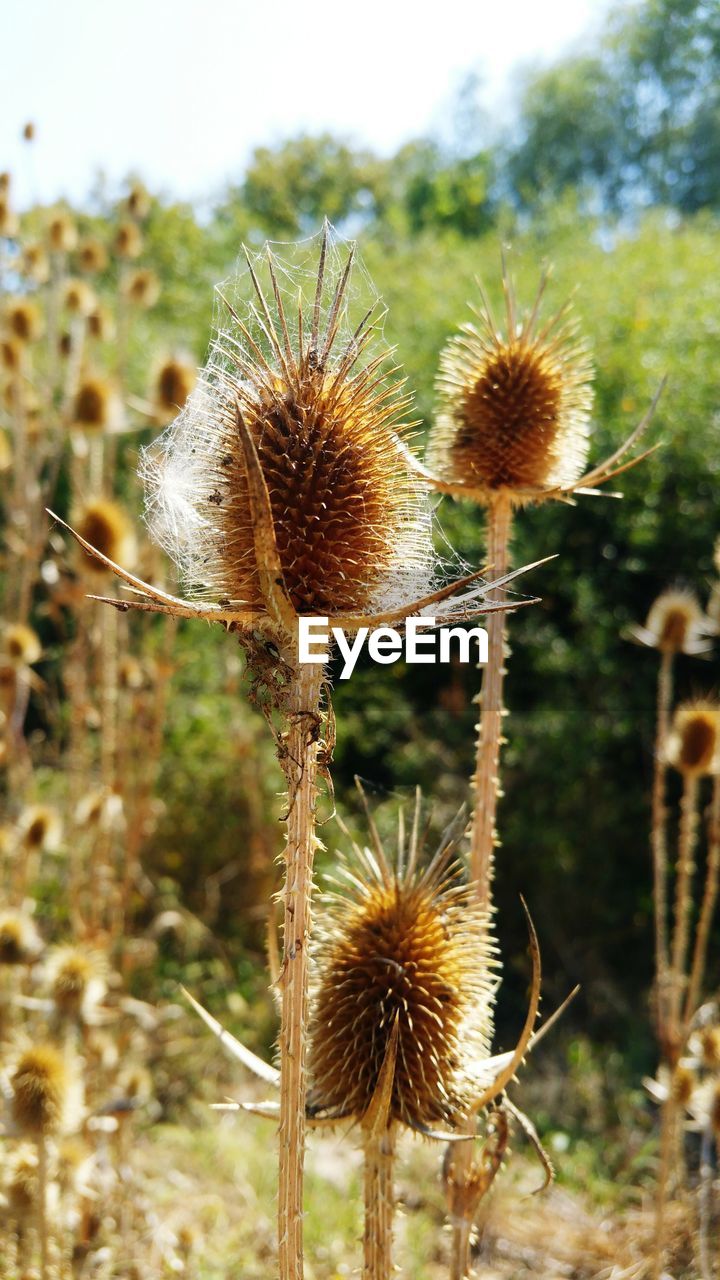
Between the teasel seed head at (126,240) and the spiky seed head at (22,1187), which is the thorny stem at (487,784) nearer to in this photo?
the spiky seed head at (22,1187)

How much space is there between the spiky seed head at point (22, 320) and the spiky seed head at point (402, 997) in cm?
314

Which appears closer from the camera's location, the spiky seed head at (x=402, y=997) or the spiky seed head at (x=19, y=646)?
the spiky seed head at (x=402, y=997)

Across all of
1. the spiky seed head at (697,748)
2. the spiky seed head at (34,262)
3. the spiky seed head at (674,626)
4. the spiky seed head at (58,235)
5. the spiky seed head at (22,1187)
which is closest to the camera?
the spiky seed head at (22,1187)

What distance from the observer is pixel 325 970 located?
163 centimetres

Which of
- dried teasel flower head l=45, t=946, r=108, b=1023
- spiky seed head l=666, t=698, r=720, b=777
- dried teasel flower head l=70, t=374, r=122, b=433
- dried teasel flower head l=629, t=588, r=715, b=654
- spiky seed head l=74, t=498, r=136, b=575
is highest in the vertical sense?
dried teasel flower head l=70, t=374, r=122, b=433

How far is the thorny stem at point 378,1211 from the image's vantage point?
1.44m

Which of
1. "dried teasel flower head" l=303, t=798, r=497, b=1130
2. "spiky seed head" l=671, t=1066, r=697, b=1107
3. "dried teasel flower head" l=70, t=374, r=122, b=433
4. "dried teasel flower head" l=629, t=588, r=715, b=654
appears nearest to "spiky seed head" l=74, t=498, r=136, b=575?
"dried teasel flower head" l=70, t=374, r=122, b=433

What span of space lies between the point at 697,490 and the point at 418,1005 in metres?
4.67

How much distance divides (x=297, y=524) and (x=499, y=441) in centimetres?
69

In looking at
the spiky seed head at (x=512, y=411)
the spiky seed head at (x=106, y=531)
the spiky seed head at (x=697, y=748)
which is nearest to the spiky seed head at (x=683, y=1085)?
the spiky seed head at (x=697, y=748)

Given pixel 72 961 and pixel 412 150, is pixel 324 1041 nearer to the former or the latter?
pixel 72 961

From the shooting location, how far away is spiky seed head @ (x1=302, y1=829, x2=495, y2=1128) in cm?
149

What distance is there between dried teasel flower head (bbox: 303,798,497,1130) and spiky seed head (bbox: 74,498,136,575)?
2.11 metres

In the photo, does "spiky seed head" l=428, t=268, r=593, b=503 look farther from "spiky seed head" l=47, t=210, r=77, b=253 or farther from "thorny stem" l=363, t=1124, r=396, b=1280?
"spiky seed head" l=47, t=210, r=77, b=253
